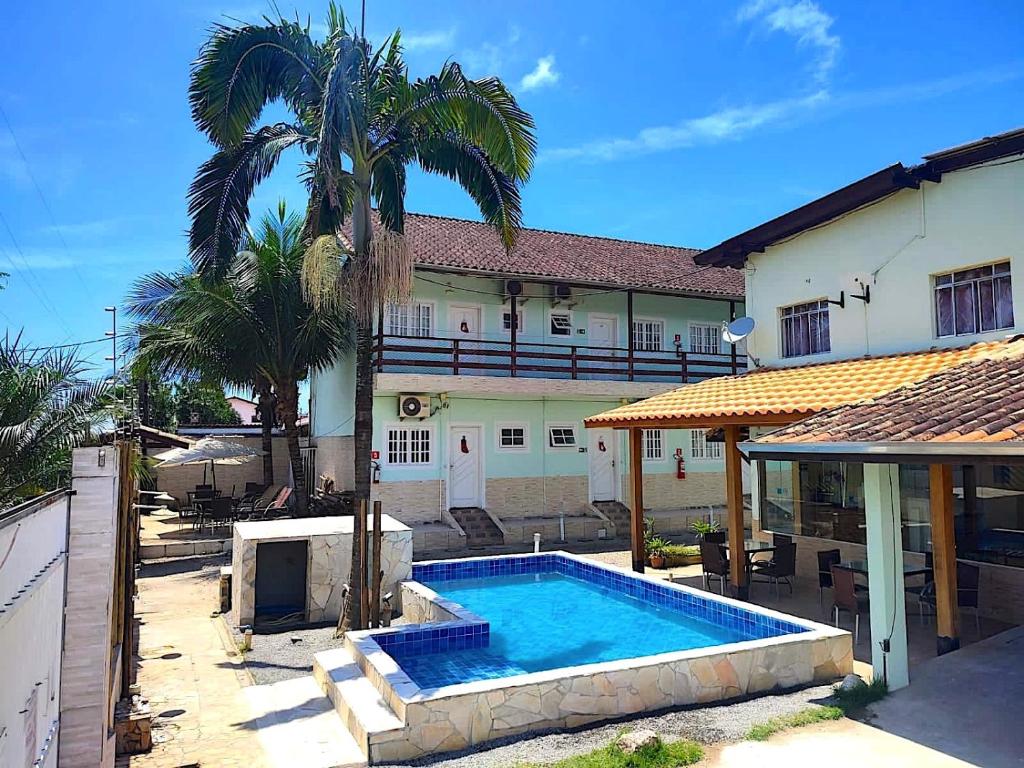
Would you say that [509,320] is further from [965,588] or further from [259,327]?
[965,588]

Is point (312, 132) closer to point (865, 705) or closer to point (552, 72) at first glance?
point (552, 72)

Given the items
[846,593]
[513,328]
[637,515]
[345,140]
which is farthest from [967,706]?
[513,328]

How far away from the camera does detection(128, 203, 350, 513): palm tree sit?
19172 mm

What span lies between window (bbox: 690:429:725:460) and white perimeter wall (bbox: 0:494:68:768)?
21.0 m

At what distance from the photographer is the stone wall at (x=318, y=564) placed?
1101cm

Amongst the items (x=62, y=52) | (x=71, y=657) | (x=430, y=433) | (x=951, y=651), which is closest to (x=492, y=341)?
(x=430, y=433)

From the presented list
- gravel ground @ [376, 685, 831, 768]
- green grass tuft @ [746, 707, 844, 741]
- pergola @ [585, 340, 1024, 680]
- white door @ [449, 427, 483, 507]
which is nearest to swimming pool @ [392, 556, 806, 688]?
pergola @ [585, 340, 1024, 680]

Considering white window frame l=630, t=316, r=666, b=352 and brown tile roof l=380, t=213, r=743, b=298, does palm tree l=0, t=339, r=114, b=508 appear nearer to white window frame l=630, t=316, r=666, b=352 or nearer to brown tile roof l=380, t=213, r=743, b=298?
brown tile roof l=380, t=213, r=743, b=298

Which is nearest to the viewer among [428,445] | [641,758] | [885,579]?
[641,758]

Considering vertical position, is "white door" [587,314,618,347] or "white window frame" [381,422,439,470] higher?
"white door" [587,314,618,347]

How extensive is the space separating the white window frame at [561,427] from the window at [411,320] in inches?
188

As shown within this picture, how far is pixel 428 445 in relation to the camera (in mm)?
20047

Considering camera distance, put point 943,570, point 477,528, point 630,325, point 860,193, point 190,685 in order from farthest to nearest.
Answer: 1. point 630,325
2. point 477,528
3. point 860,193
4. point 943,570
5. point 190,685

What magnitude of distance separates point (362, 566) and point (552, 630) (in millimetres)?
3373
